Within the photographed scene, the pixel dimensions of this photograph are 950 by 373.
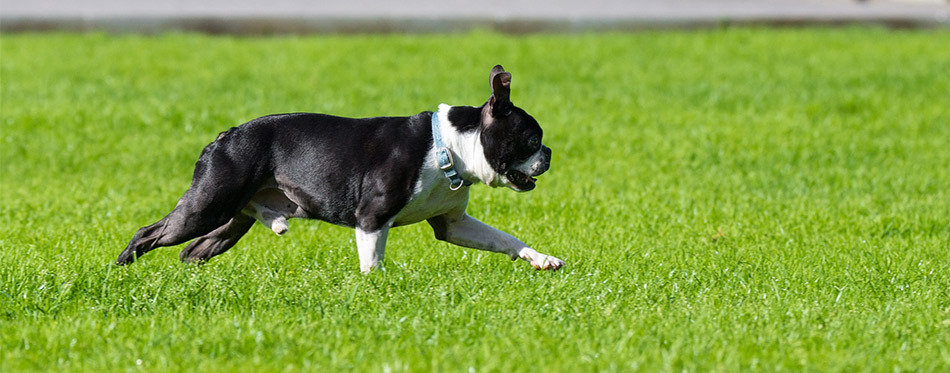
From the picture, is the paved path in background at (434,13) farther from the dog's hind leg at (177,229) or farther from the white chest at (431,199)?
the white chest at (431,199)

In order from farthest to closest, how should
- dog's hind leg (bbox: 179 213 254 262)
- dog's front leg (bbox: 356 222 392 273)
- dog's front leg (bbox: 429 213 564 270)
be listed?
dog's hind leg (bbox: 179 213 254 262) → dog's front leg (bbox: 429 213 564 270) → dog's front leg (bbox: 356 222 392 273)

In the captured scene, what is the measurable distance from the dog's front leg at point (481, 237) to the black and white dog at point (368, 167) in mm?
52

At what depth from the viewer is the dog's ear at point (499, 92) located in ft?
18.4

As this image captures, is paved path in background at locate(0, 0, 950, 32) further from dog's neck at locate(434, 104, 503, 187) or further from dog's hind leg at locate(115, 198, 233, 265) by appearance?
dog's neck at locate(434, 104, 503, 187)

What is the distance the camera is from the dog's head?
5.72m

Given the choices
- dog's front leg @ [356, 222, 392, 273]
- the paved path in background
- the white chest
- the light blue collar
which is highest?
the light blue collar

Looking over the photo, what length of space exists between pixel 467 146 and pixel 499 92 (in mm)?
320

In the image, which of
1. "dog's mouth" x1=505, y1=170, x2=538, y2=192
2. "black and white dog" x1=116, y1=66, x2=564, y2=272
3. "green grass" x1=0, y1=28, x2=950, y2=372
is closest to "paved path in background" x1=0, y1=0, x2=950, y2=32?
"green grass" x1=0, y1=28, x2=950, y2=372

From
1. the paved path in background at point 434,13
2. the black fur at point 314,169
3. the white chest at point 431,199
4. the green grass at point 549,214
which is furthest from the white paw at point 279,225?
the paved path in background at point 434,13

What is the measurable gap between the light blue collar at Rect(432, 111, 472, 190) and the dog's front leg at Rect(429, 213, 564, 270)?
0.37 m

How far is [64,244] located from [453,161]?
106 inches

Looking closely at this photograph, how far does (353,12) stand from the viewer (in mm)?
19922

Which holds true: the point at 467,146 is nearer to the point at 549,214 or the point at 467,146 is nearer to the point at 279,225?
the point at 279,225

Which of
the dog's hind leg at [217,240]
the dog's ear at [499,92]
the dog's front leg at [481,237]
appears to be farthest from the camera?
the dog's hind leg at [217,240]
